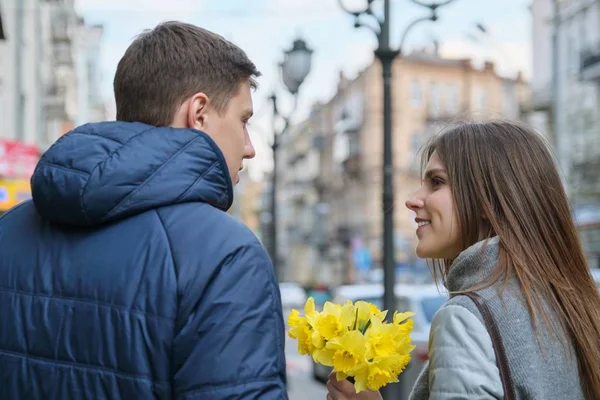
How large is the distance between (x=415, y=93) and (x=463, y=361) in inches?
2392

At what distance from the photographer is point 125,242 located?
1887mm

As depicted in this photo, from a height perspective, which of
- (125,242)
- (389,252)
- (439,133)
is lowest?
(389,252)

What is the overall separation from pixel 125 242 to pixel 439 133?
3.60ft

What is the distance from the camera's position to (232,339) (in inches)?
70.4

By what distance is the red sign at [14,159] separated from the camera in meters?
22.0

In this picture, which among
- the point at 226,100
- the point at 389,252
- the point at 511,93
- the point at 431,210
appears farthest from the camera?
the point at 511,93

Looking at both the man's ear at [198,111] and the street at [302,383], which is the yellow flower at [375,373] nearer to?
the man's ear at [198,111]

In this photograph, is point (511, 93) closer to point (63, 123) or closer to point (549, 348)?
point (63, 123)

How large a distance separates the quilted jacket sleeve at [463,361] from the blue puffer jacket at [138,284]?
460 mm

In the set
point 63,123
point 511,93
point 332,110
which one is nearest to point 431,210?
point 63,123

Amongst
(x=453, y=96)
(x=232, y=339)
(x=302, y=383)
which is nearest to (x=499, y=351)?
(x=232, y=339)

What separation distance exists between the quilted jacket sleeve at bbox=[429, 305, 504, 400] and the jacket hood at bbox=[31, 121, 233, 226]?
636 mm

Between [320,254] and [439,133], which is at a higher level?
[439,133]

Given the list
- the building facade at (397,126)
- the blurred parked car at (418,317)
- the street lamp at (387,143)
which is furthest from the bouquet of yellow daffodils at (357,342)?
the building facade at (397,126)
